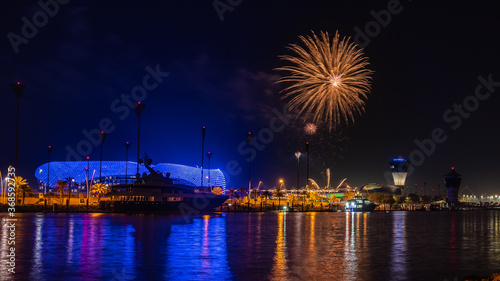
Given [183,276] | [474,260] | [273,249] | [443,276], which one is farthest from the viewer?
[273,249]

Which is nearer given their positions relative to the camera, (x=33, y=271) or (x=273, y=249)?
(x=33, y=271)

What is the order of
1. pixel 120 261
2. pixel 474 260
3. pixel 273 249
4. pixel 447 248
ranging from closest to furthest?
pixel 120 261 → pixel 474 260 → pixel 273 249 → pixel 447 248

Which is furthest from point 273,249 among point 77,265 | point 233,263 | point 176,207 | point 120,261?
point 176,207

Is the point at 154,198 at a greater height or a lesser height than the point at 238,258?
greater

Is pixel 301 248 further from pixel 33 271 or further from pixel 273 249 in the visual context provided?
pixel 33 271

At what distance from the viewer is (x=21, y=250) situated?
96.6ft

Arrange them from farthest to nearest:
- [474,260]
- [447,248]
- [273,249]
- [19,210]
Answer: [19,210], [447,248], [273,249], [474,260]

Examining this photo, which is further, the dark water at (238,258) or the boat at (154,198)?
the boat at (154,198)

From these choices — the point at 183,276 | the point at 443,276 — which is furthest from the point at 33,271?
the point at 443,276

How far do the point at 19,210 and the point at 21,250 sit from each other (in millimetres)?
69234

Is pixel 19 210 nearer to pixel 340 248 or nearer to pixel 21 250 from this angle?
pixel 21 250

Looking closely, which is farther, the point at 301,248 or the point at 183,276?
the point at 301,248

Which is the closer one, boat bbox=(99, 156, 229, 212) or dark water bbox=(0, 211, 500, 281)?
dark water bbox=(0, 211, 500, 281)

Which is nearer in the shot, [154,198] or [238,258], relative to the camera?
[238,258]
